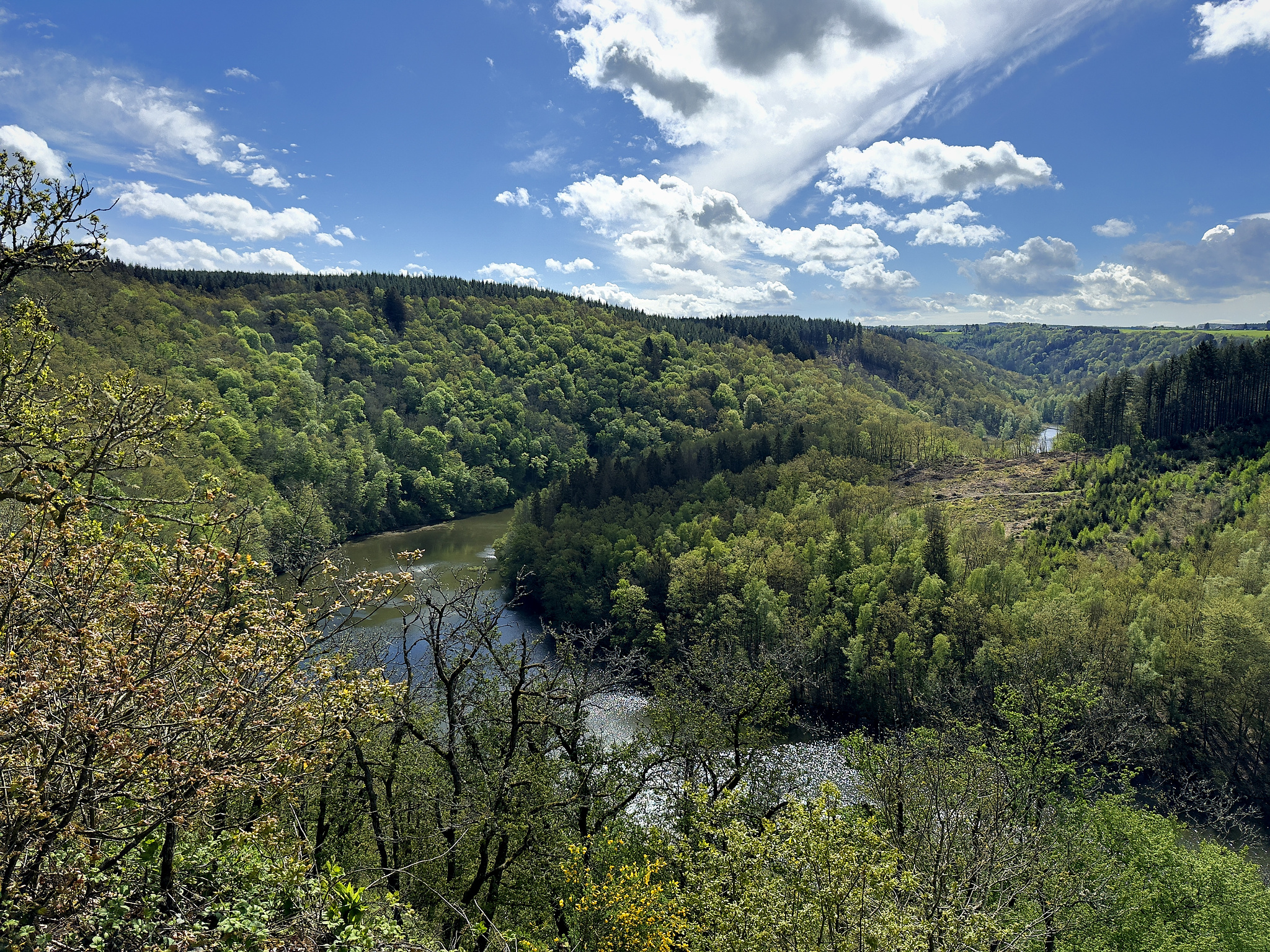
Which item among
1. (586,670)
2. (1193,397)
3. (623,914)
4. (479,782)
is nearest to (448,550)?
(586,670)

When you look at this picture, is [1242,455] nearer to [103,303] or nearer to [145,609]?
[145,609]

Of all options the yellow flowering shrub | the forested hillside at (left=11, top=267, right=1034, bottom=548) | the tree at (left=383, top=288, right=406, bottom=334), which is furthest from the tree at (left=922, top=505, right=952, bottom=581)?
the tree at (left=383, top=288, right=406, bottom=334)

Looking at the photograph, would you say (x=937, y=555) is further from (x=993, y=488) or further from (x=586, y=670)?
(x=586, y=670)

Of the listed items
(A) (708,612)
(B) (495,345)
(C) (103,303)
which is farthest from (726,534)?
(B) (495,345)

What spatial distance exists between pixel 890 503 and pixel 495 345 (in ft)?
317

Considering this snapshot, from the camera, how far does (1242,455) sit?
63.9 metres

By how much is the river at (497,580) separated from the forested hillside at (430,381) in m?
4.18

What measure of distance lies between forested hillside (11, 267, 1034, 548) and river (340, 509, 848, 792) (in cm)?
418

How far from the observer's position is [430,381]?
120438mm

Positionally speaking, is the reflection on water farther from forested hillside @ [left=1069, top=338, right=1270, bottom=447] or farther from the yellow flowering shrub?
forested hillside @ [left=1069, top=338, right=1270, bottom=447]

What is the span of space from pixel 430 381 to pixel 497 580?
6069cm

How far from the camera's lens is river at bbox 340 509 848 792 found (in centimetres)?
3666

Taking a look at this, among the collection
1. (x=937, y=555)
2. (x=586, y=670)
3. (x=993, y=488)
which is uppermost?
(x=586, y=670)

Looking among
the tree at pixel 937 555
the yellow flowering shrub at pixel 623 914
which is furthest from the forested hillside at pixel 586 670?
the tree at pixel 937 555
